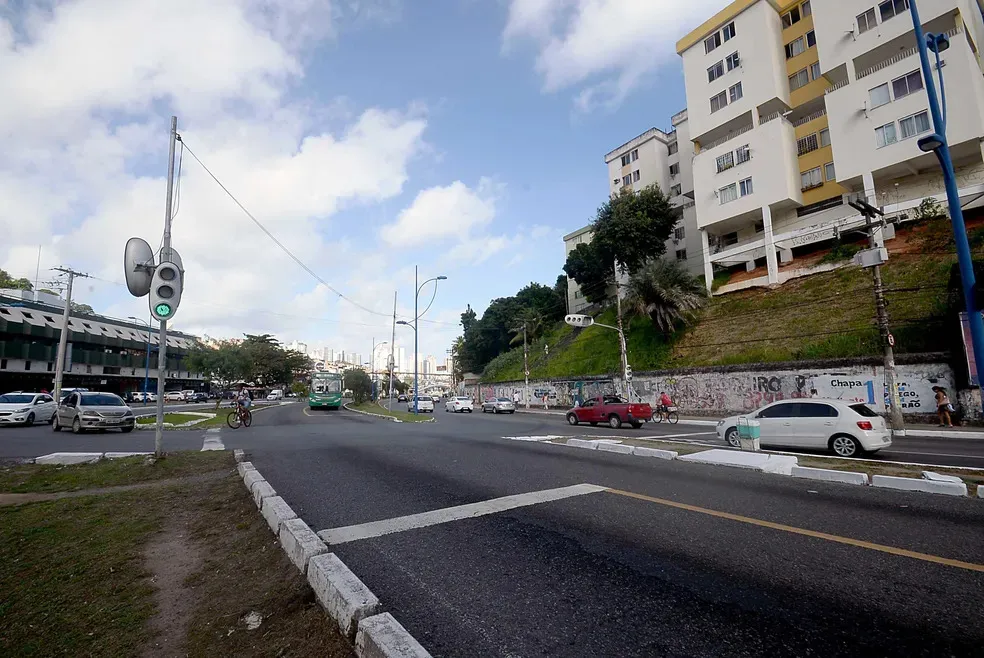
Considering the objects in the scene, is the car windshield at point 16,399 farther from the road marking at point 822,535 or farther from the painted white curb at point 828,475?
the painted white curb at point 828,475

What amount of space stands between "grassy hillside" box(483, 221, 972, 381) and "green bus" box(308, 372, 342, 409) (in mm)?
21989

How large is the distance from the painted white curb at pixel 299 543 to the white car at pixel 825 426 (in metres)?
11.6

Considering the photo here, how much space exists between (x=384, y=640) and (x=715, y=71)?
1792 inches

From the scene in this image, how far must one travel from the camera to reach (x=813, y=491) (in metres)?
7.07

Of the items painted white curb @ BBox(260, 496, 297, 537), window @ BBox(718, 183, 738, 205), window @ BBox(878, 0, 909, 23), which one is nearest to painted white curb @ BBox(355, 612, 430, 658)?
painted white curb @ BBox(260, 496, 297, 537)

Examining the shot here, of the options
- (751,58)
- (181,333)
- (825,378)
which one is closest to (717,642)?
(825,378)

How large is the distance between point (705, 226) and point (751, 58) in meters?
12.5

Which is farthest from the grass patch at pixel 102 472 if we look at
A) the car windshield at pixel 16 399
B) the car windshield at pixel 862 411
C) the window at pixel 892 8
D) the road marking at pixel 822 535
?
the window at pixel 892 8

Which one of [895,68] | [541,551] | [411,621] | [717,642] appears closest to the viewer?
[717,642]

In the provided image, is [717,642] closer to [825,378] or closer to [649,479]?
[649,479]

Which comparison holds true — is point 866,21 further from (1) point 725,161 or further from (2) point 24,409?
(2) point 24,409

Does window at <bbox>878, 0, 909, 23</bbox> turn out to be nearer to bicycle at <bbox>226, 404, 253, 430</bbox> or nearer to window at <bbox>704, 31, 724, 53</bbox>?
window at <bbox>704, 31, 724, 53</bbox>

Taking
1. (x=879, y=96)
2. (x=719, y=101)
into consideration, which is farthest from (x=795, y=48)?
(x=879, y=96)

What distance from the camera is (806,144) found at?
113 feet
